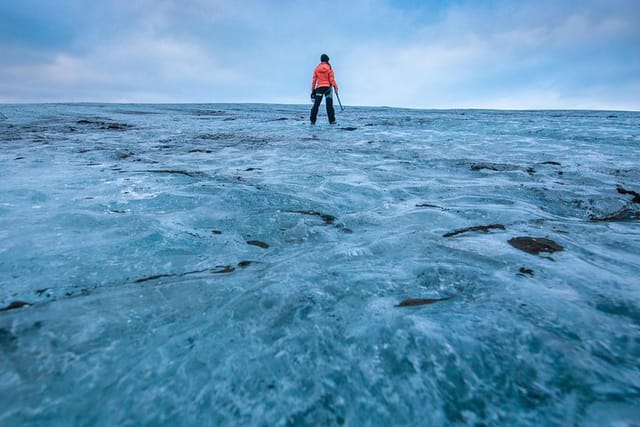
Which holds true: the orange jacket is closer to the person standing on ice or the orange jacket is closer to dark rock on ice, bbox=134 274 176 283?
the person standing on ice

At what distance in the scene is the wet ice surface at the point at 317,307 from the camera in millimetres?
1182

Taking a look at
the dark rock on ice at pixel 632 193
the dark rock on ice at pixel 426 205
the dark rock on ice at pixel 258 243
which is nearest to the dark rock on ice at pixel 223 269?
the dark rock on ice at pixel 258 243

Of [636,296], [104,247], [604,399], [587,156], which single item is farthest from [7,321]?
[587,156]

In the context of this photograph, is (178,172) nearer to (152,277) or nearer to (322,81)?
(152,277)

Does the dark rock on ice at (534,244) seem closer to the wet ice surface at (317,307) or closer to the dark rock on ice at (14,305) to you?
the wet ice surface at (317,307)

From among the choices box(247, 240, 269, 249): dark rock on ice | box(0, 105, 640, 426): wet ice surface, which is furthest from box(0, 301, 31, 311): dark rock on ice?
box(247, 240, 269, 249): dark rock on ice

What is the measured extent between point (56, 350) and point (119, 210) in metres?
1.97

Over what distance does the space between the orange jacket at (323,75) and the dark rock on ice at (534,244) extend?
458 inches

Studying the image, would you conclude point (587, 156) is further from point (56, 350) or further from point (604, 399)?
point (56, 350)

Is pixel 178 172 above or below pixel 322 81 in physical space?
below

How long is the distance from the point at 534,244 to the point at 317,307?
165 centimetres

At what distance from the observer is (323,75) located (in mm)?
13016

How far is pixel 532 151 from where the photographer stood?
7.21 m

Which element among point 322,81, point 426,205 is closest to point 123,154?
point 426,205
